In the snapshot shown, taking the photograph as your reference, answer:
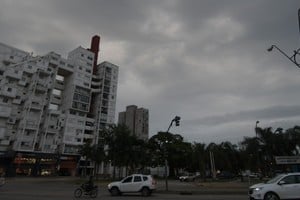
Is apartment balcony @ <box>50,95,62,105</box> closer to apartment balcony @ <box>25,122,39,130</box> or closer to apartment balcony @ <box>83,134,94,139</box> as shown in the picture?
apartment balcony @ <box>25,122,39,130</box>

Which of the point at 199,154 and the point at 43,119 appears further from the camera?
the point at 43,119

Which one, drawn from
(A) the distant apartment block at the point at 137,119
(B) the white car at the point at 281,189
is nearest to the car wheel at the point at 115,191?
(B) the white car at the point at 281,189

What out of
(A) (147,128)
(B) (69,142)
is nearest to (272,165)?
(B) (69,142)

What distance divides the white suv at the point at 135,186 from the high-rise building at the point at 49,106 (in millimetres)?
49325

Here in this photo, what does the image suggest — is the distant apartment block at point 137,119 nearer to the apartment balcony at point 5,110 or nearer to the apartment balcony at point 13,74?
the apartment balcony at point 13,74

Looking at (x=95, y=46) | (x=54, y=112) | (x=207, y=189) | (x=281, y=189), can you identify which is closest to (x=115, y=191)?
(x=207, y=189)

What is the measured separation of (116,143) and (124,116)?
286 feet

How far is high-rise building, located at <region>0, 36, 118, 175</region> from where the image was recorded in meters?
73.4

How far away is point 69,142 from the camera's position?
8531cm

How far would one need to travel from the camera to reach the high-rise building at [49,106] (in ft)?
241

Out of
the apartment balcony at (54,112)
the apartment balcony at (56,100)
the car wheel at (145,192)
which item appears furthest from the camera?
the apartment balcony at (56,100)

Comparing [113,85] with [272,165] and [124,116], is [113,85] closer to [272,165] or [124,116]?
[124,116]

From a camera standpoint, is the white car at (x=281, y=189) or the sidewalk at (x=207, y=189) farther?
the sidewalk at (x=207, y=189)

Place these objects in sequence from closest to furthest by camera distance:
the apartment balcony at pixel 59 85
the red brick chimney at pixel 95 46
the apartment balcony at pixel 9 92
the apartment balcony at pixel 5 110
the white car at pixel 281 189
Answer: the white car at pixel 281 189, the apartment balcony at pixel 5 110, the apartment balcony at pixel 9 92, the apartment balcony at pixel 59 85, the red brick chimney at pixel 95 46
